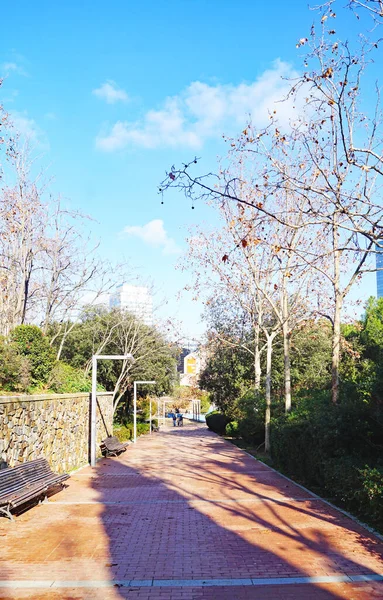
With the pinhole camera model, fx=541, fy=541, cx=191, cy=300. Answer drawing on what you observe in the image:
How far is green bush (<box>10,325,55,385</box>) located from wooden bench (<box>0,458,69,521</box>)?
13.1 feet

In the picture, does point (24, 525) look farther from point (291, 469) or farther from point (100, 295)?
point (100, 295)

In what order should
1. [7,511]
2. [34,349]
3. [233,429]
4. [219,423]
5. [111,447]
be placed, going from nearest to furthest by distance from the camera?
1. [7,511]
2. [34,349]
3. [111,447]
4. [233,429]
5. [219,423]

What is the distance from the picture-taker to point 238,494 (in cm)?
1040

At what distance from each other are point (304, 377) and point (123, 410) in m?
12.4

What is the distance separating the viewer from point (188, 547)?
261 inches

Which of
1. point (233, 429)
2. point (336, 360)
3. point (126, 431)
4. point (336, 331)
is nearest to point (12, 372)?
point (336, 360)

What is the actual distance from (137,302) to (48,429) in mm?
16124

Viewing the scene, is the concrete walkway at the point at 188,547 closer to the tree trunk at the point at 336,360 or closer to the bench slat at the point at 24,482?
the bench slat at the point at 24,482

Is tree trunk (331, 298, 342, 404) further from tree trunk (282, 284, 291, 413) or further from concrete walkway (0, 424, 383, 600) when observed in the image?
tree trunk (282, 284, 291, 413)

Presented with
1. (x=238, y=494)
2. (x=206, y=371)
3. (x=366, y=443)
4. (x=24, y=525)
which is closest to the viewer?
(x=24, y=525)

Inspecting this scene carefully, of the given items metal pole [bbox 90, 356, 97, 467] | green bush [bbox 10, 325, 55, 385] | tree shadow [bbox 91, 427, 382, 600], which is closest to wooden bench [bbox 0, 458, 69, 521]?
tree shadow [bbox 91, 427, 382, 600]

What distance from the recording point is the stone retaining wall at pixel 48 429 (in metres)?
9.55

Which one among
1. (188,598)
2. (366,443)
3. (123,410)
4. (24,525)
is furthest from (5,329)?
(123,410)

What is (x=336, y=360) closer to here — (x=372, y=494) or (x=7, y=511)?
(x=372, y=494)
